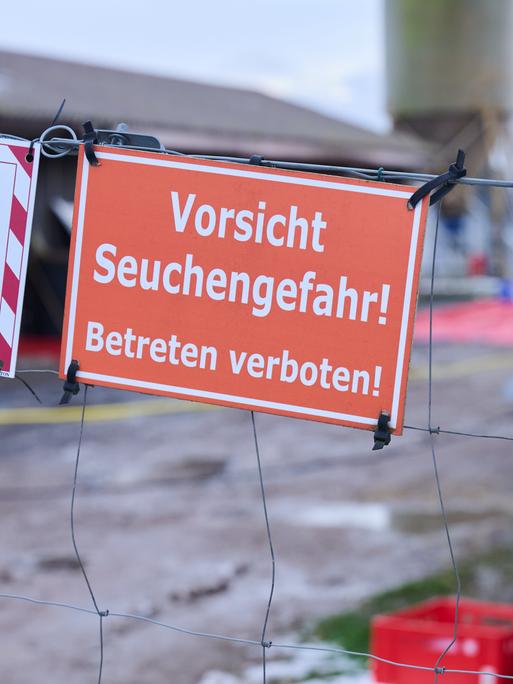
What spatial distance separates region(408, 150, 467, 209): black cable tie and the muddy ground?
454cm

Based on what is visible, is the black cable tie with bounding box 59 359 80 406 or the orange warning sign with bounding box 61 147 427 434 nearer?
the orange warning sign with bounding box 61 147 427 434

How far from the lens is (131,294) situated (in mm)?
3346

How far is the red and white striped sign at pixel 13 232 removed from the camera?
3438 mm

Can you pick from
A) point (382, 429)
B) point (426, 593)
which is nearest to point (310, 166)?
point (382, 429)

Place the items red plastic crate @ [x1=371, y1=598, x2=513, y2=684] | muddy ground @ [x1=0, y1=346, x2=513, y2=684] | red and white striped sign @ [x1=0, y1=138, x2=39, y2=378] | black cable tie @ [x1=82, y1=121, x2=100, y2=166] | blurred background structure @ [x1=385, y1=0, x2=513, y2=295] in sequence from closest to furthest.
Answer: black cable tie @ [x1=82, y1=121, x2=100, y2=166]
red and white striped sign @ [x1=0, y1=138, x2=39, y2=378]
red plastic crate @ [x1=371, y1=598, x2=513, y2=684]
muddy ground @ [x1=0, y1=346, x2=513, y2=684]
blurred background structure @ [x1=385, y1=0, x2=513, y2=295]

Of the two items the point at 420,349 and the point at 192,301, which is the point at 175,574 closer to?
the point at 192,301

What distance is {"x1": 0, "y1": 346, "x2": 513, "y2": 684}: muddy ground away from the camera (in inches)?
297

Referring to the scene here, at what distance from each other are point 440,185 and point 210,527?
7.62 meters

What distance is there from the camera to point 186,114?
25141 millimetres

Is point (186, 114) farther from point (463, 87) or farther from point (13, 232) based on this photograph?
point (13, 232)

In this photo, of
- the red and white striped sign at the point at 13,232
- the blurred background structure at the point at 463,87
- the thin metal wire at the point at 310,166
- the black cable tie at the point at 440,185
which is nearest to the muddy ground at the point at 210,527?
the red and white striped sign at the point at 13,232

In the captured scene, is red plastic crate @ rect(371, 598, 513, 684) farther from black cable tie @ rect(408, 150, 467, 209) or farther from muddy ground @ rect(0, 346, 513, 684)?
black cable tie @ rect(408, 150, 467, 209)

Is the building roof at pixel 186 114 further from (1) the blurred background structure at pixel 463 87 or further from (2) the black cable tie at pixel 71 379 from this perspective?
(2) the black cable tie at pixel 71 379

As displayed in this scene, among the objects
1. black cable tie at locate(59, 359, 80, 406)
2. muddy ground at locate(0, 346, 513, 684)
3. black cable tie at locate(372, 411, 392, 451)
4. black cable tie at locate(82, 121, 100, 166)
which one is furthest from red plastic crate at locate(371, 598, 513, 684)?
black cable tie at locate(82, 121, 100, 166)
